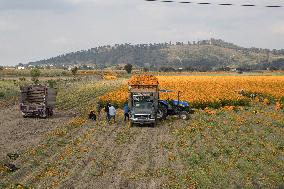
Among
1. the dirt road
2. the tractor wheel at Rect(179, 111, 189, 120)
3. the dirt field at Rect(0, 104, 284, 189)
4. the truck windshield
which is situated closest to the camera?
the dirt road

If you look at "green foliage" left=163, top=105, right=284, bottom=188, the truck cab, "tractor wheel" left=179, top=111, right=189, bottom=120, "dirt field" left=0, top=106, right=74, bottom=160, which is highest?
the truck cab

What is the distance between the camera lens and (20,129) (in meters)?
33.2

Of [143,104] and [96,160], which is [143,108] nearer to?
[143,104]

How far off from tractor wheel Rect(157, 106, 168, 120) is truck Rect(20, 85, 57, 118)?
9.80 m

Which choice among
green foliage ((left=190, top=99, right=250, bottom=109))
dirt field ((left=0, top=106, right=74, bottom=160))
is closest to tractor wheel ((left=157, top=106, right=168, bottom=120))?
dirt field ((left=0, top=106, right=74, bottom=160))

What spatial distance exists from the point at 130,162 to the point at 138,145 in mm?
4679

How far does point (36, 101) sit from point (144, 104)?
34.5ft

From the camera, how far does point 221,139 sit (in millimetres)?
28500

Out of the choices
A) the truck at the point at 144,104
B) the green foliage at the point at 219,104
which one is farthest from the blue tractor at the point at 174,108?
the green foliage at the point at 219,104

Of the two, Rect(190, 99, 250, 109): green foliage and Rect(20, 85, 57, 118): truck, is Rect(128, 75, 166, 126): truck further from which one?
Rect(190, 99, 250, 109): green foliage

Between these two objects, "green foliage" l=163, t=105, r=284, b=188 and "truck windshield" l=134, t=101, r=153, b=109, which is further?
"truck windshield" l=134, t=101, r=153, b=109

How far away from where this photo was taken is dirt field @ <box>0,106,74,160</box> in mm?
26344

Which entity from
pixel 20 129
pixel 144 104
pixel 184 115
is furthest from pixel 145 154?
pixel 184 115

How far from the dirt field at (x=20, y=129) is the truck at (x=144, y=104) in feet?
19.8
